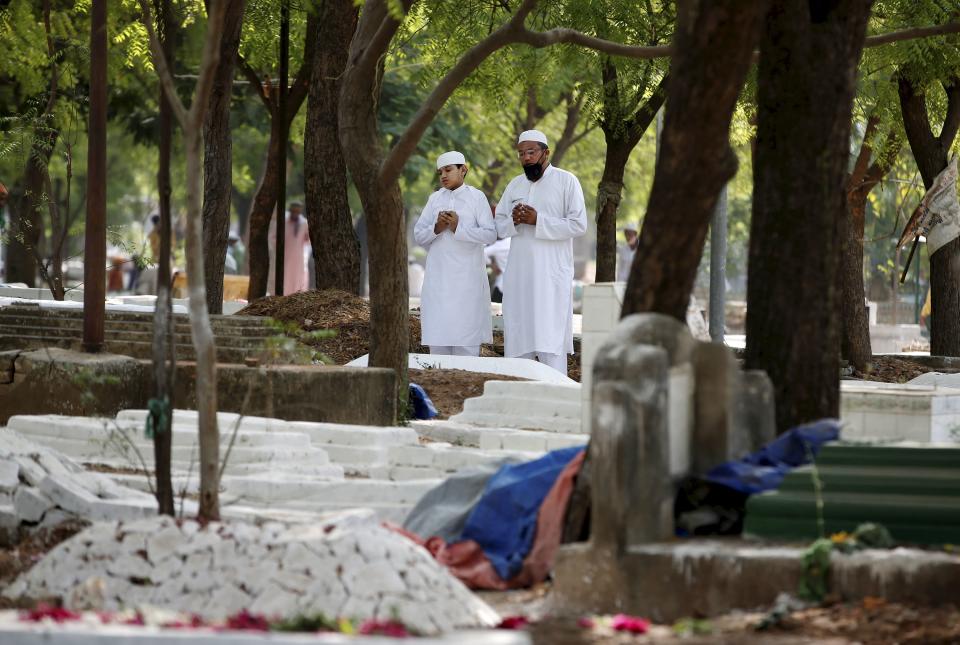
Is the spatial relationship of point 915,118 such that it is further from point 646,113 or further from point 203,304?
point 203,304

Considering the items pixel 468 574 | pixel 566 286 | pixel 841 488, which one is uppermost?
pixel 566 286

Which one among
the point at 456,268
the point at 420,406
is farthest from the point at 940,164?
the point at 420,406

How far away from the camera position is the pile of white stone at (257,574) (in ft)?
23.2

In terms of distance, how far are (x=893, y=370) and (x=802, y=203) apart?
962 centimetres

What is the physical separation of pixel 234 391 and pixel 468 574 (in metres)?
3.67

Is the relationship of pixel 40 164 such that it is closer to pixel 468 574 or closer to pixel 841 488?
pixel 468 574

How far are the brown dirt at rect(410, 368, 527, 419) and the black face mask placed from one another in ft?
6.57

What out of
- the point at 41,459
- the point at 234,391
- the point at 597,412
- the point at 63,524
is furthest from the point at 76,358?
the point at 597,412

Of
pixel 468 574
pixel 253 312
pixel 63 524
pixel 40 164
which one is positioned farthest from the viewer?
pixel 40 164

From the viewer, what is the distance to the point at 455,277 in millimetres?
16422

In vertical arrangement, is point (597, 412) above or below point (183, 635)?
above

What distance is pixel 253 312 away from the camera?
54.6 feet

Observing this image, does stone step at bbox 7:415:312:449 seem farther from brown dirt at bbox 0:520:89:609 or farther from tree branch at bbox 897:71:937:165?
tree branch at bbox 897:71:937:165

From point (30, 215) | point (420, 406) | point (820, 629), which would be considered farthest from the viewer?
point (30, 215)
